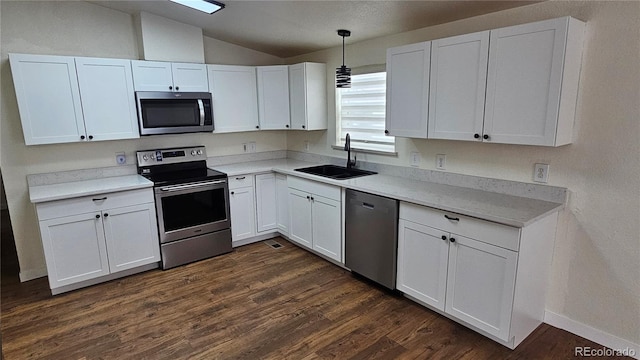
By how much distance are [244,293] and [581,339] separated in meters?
2.51

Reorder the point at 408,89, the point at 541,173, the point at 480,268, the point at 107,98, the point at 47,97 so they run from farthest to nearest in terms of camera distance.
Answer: the point at 107,98
the point at 47,97
the point at 408,89
the point at 541,173
the point at 480,268

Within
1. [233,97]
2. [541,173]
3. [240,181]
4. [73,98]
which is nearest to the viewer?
[541,173]

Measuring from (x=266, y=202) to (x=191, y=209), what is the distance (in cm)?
87

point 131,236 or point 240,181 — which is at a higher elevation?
point 240,181

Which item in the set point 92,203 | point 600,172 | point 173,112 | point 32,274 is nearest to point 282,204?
point 173,112

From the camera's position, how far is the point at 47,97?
2.97 m

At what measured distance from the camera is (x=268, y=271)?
3447 millimetres

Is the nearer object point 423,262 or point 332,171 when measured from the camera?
point 423,262

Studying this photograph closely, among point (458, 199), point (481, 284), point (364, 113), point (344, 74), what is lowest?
point (481, 284)

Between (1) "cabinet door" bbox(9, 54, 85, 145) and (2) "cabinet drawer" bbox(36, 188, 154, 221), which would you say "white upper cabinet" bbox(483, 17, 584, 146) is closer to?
(2) "cabinet drawer" bbox(36, 188, 154, 221)

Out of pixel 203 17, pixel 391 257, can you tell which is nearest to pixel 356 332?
pixel 391 257

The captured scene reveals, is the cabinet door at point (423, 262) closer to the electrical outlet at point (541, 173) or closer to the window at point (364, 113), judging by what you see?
the electrical outlet at point (541, 173)

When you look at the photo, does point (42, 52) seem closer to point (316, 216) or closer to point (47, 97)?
point (47, 97)

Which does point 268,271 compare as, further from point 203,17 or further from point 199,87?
point 203,17
